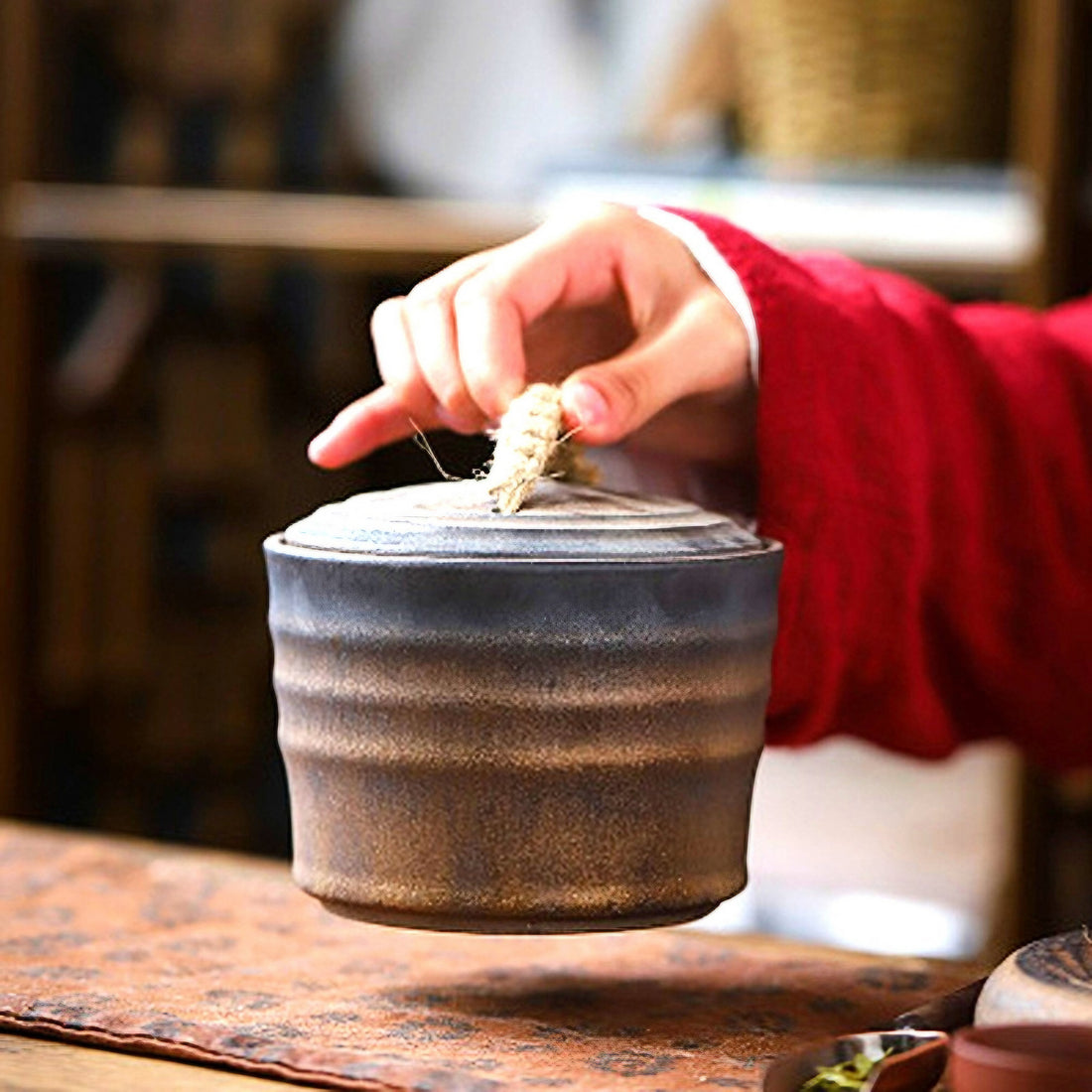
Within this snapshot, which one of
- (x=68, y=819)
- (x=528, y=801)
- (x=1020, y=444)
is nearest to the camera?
(x=528, y=801)

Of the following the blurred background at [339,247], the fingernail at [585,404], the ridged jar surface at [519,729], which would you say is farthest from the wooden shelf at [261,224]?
the ridged jar surface at [519,729]

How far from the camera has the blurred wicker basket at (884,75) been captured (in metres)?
2.00

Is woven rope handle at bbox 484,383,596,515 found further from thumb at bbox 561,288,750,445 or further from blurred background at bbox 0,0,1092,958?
blurred background at bbox 0,0,1092,958

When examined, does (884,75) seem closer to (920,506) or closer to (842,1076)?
(920,506)

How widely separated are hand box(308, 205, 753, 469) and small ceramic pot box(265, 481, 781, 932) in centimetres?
11

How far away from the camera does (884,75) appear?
201 centimetres

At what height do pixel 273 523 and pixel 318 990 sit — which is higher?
pixel 318 990

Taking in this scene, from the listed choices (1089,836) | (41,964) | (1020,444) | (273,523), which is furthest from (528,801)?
(273,523)

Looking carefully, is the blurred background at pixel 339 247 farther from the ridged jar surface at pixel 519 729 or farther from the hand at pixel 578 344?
the ridged jar surface at pixel 519 729

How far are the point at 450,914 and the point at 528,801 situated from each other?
1.9 inches

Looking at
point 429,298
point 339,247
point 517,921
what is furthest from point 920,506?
point 339,247

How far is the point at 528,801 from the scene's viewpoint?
0.79m

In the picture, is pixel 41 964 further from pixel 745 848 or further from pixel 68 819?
pixel 68 819

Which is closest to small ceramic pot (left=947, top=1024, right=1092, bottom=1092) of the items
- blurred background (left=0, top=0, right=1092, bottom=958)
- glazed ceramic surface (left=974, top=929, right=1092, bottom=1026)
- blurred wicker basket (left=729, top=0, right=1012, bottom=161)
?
glazed ceramic surface (left=974, top=929, right=1092, bottom=1026)
